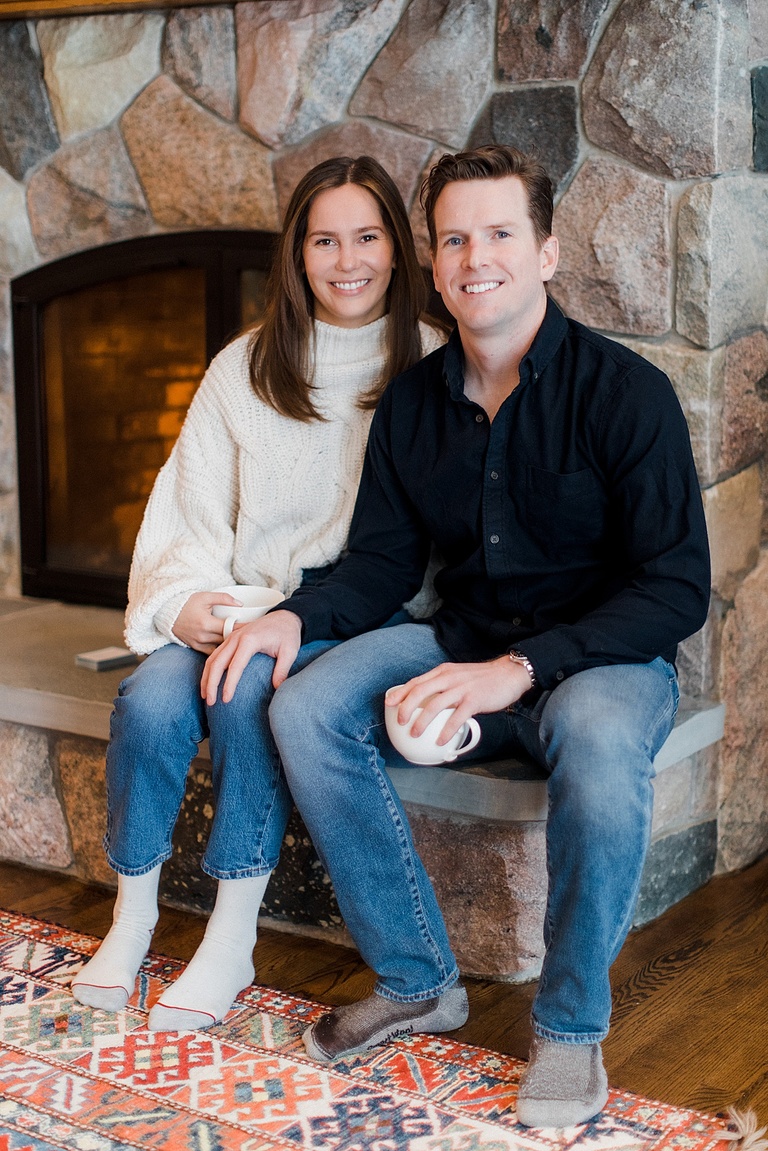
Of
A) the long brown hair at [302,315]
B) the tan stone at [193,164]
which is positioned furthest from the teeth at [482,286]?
the tan stone at [193,164]

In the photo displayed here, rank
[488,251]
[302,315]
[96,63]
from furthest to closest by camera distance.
Answer: [96,63] → [302,315] → [488,251]

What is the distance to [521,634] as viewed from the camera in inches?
67.7

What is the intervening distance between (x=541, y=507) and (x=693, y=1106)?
731 millimetres

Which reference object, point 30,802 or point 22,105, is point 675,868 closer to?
point 30,802

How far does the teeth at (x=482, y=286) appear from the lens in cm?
164

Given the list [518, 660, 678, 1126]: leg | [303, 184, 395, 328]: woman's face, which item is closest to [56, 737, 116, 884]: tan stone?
[303, 184, 395, 328]: woman's face

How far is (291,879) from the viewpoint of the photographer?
1.96 metres

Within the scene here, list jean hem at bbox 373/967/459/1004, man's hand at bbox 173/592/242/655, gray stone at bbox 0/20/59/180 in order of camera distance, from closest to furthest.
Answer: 1. jean hem at bbox 373/967/459/1004
2. man's hand at bbox 173/592/242/655
3. gray stone at bbox 0/20/59/180

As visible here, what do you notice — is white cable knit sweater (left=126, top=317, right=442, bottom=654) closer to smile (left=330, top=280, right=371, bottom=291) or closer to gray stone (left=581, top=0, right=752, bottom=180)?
smile (left=330, top=280, right=371, bottom=291)

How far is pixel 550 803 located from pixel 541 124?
1127 mm

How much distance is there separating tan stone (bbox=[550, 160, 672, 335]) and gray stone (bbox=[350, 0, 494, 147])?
0.24m

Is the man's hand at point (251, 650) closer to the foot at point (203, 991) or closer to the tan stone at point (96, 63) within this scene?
the foot at point (203, 991)

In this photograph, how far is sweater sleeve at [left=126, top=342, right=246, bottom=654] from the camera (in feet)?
6.45

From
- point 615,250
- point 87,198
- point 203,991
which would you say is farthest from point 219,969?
point 87,198
